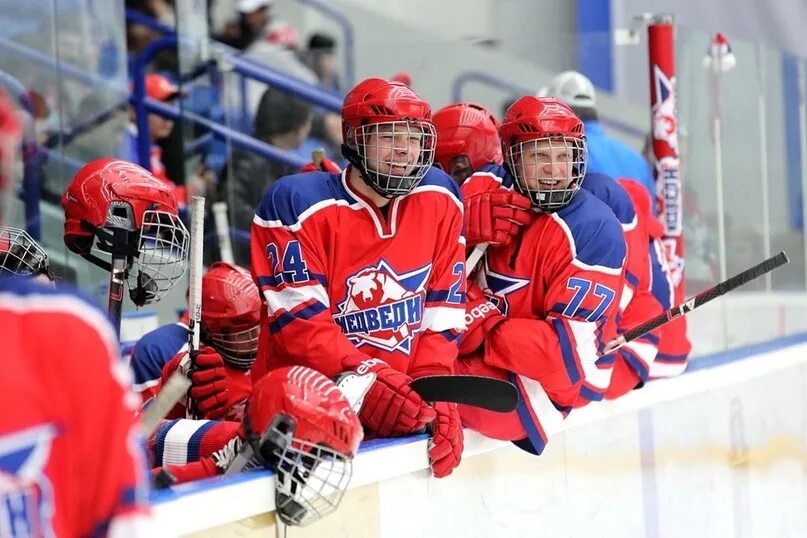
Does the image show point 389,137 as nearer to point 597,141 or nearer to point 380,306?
point 380,306

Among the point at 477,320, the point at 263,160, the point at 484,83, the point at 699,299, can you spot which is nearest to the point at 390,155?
the point at 477,320

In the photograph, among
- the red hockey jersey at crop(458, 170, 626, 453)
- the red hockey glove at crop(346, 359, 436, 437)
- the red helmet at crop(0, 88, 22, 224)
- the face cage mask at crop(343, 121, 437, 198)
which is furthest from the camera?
the red hockey jersey at crop(458, 170, 626, 453)

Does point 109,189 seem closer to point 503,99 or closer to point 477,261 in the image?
point 477,261

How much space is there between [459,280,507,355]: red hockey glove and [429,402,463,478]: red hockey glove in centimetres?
32

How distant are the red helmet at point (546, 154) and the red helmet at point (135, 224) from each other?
0.72 m

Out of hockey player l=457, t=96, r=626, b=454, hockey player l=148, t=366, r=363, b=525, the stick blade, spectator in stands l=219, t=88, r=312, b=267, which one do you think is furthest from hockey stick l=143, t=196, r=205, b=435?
spectator in stands l=219, t=88, r=312, b=267

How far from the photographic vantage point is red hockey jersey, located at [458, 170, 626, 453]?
2650 mm

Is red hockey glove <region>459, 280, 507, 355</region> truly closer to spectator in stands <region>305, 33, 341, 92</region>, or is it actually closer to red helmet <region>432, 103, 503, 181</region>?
red helmet <region>432, 103, 503, 181</region>

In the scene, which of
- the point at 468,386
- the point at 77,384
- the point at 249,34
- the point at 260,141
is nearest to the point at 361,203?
the point at 468,386

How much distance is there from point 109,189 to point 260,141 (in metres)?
2.42

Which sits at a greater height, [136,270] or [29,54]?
[29,54]

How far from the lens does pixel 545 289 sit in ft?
9.01

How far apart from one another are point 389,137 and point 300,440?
71cm

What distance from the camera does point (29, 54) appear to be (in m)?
3.73
